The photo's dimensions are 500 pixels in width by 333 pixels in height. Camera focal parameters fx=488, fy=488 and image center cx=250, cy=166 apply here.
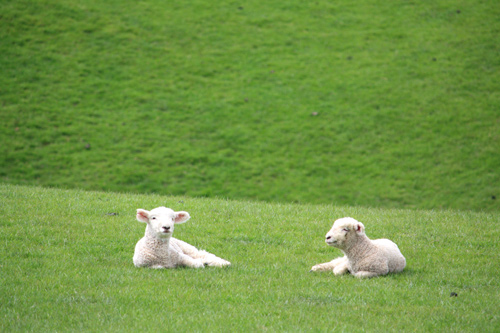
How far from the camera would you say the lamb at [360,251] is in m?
8.70

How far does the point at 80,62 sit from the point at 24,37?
4463 mm

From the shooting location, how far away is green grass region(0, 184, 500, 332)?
21.9 feet

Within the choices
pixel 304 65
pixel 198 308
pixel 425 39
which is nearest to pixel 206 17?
pixel 304 65

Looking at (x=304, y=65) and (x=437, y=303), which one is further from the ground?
(x=304, y=65)

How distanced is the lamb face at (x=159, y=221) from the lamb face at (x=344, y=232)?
2751mm

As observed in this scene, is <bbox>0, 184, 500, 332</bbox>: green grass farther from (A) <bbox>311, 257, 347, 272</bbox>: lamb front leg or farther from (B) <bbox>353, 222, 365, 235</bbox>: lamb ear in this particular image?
(B) <bbox>353, 222, 365, 235</bbox>: lamb ear

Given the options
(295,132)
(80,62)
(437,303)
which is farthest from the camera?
(80,62)

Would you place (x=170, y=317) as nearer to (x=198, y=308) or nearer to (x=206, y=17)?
(x=198, y=308)

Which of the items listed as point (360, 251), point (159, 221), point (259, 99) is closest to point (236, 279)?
point (159, 221)

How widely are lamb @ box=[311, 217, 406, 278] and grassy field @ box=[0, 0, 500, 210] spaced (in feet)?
52.5

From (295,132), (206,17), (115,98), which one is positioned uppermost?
(206,17)

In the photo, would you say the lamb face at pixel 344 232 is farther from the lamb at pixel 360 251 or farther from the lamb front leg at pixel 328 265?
the lamb front leg at pixel 328 265

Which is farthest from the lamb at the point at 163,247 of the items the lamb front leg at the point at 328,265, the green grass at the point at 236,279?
the lamb front leg at the point at 328,265

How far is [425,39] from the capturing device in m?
34.5
